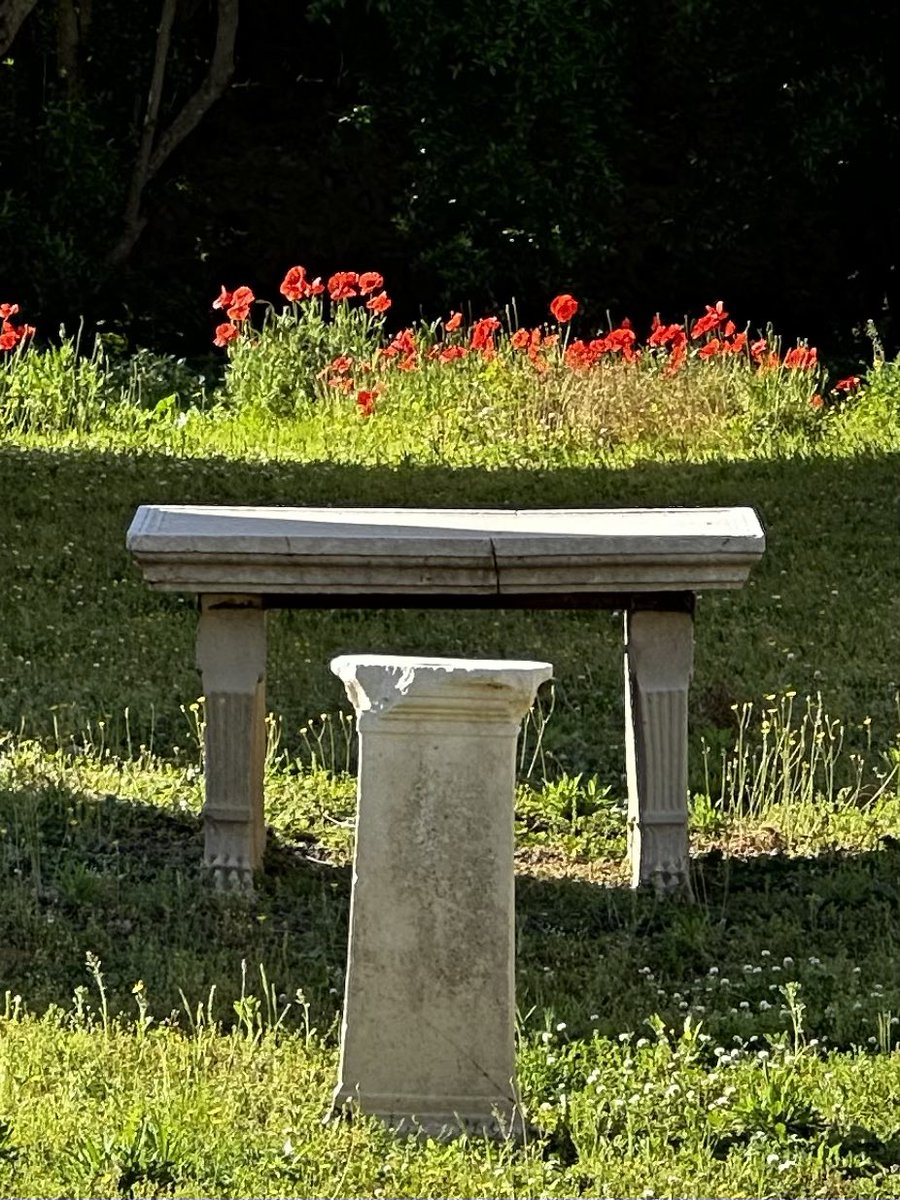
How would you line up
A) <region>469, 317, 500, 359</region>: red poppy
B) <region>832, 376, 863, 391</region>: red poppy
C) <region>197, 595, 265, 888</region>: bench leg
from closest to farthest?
<region>197, 595, 265, 888</region>: bench leg → <region>469, 317, 500, 359</region>: red poppy → <region>832, 376, 863, 391</region>: red poppy

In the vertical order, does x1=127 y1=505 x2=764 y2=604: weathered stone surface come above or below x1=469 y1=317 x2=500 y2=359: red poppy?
below

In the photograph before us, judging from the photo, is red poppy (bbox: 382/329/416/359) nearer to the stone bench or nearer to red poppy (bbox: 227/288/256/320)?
red poppy (bbox: 227/288/256/320)

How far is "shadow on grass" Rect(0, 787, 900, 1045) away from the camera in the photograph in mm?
5062

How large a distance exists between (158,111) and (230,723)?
43.5 feet

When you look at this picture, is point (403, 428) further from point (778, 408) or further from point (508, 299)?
point (508, 299)

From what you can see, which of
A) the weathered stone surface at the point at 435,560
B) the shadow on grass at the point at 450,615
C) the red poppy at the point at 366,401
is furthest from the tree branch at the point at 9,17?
the weathered stone surface at the point at 435,560

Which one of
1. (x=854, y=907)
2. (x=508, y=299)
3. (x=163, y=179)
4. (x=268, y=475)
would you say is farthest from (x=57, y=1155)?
(x=163, y=179)

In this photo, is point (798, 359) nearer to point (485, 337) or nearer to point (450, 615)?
point (485, 337)

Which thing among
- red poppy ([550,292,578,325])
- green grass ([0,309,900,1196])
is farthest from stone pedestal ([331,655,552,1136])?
red poppy ([550,292,578,325])

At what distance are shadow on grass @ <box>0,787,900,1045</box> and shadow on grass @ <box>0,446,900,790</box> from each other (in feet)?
3.02

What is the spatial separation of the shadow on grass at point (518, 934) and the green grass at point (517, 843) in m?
0.01

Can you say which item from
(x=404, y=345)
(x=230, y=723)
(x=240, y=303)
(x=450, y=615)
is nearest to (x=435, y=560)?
(x=230, y=723)

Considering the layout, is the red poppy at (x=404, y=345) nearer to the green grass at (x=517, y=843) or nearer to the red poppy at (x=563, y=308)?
the green grass at (x=517, y=843)

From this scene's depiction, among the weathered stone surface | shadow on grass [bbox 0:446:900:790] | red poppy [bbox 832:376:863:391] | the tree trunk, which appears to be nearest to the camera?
the weathered stone surface
